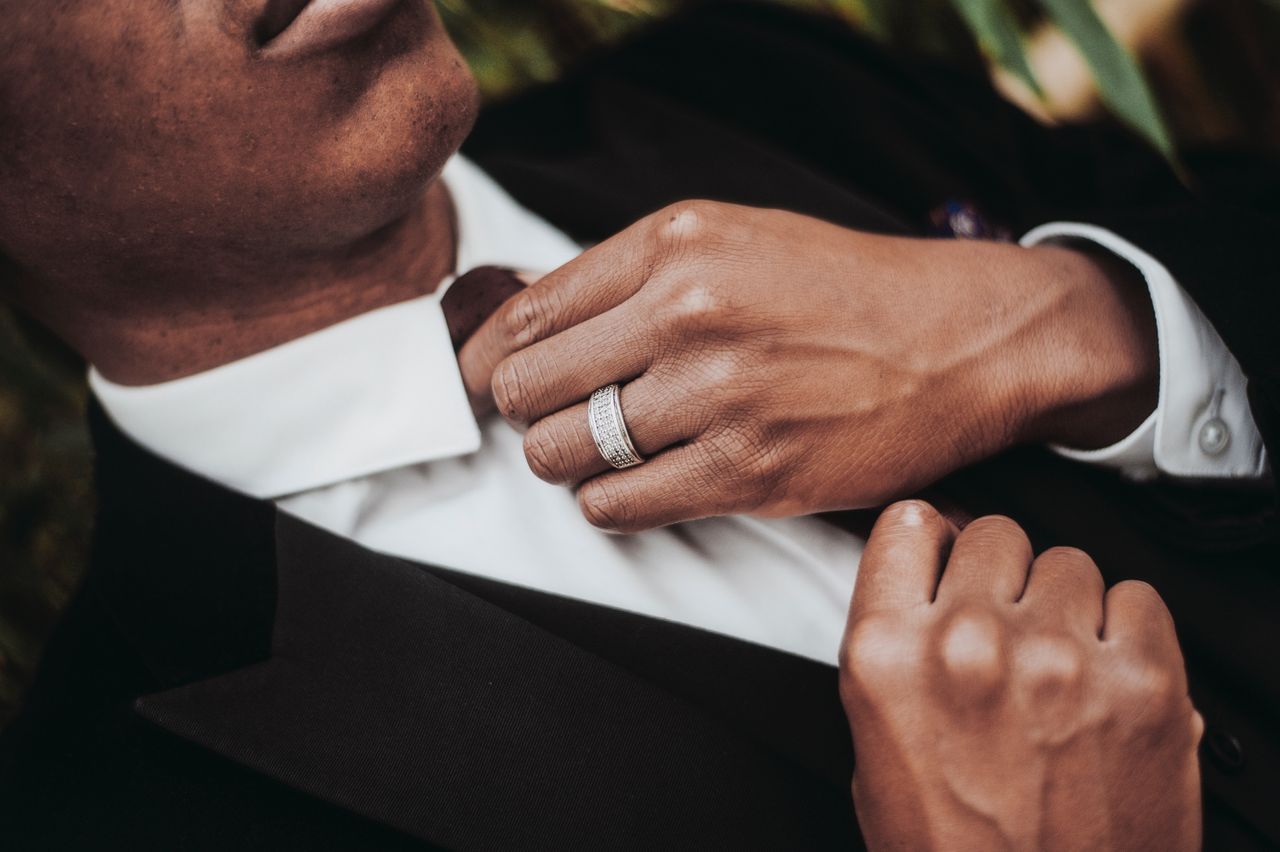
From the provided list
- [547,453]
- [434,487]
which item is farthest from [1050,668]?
[434,487]

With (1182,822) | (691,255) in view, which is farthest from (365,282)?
(1182,822)

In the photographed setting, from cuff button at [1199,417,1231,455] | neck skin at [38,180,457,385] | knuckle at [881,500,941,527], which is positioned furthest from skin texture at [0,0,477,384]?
cuff button at [1199,417,1231,455]

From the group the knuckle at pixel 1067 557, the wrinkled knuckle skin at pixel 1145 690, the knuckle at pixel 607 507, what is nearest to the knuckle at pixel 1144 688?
the wrinkled knuckle skin at pixel 1145 690

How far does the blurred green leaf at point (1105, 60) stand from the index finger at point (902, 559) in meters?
0.74

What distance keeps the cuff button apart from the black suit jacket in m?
0.06

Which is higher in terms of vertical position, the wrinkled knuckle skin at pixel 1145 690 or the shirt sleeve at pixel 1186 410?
the shirt sleeve at pixel 1186 410

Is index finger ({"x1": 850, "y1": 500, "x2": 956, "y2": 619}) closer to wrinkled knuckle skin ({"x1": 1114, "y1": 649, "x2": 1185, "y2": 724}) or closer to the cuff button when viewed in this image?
wrinkled knuckle skin ({"x1": 1114, "y1": 649, "x2": 1185, "y2": 724})

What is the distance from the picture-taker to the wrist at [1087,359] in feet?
3.49

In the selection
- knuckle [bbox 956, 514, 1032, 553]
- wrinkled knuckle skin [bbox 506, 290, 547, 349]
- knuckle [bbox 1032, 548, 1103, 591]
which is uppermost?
wrinkled knuckle skin [bbox 506, 290, 547, 349]

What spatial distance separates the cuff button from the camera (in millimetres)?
1072

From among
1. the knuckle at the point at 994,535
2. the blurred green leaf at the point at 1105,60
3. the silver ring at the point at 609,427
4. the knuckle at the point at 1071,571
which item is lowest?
the knuckle at the point at 1071,571

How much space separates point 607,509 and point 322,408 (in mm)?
438

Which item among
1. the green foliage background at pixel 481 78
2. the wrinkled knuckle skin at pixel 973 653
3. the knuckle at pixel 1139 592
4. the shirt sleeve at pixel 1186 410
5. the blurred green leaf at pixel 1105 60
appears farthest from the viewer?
the green foliage background at pixel 481 78

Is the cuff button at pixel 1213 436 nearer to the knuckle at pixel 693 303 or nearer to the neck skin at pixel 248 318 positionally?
the knuckle at pixel 693 303
